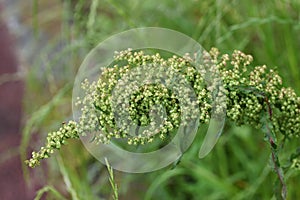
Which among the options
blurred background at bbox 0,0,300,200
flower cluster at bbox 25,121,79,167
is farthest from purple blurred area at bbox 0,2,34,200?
flower cluster at bbox 25,121,79,167

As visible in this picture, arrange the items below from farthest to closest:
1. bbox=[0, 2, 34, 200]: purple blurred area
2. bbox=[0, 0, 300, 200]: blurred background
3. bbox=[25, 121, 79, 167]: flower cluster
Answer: bbox=[0, 2, 34, 200]: purple blurred area
bbox=[0, 0, 300, 200]: blurred background
bbox=[25, 121, 79, 167]: flower cluster

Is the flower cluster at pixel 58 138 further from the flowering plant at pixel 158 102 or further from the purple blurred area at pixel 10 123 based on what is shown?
the purple blurred area at pixel 10 123

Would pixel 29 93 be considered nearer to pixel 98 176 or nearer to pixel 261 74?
pixel 98 176

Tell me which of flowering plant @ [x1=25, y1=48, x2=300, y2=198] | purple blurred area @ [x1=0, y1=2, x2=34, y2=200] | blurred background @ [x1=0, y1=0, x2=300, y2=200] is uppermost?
purple blurred area @ [x1=0, y1=2, x2=34, y2=200]

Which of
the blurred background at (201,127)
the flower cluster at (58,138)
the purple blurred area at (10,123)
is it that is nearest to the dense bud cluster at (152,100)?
the flower cluster at (58,138)

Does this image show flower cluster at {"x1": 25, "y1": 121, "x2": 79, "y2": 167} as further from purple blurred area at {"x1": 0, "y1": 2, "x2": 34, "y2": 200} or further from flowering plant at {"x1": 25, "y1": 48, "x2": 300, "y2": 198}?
purple blurred area at {"x1": 0, "y1": 2, "x2": 34, "y2": 200}

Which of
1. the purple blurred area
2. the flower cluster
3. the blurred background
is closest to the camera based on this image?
the flower cluster

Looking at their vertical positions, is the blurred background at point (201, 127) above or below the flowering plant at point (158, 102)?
above

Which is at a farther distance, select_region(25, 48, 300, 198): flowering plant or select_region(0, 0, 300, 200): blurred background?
select_region(0, 0, 300, 200): blurred background
